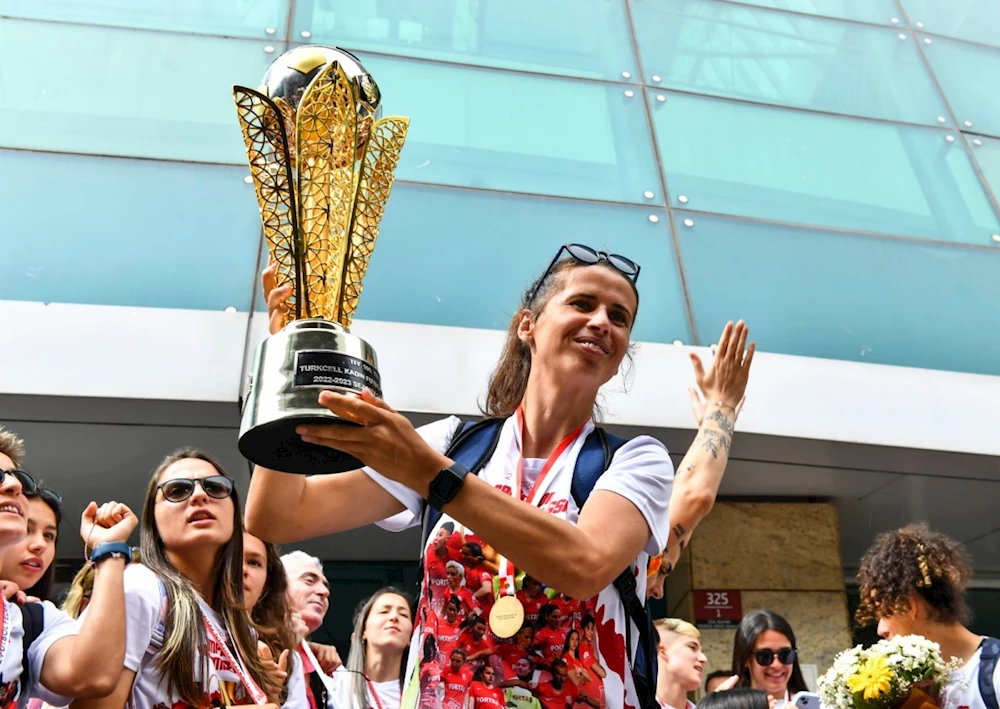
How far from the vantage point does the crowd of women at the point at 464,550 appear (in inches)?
67.7

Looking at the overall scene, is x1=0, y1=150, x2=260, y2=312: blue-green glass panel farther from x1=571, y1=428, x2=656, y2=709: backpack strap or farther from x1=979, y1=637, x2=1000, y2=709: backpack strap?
x1=571, y1=428, x2=656, y2=709: backpack strap

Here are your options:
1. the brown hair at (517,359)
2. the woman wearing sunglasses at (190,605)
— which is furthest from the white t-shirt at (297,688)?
the brown hair at (517,359)

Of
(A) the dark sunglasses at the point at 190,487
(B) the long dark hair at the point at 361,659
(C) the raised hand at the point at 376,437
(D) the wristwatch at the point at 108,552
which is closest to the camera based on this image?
(C) the raised hand at the point at 376,437

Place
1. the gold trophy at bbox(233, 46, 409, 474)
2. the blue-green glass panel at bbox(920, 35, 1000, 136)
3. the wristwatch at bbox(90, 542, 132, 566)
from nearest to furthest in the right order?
the gold trophy at bbox(233, 46, 409, 474) → the wristwatch at bbox(90, 542, 132, 566) → the blue-green glass panel at bbox(920, 35, 1000, 136)

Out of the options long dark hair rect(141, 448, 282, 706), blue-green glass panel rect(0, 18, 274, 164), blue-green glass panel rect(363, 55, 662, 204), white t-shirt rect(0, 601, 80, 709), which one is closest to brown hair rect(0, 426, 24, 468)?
long dark hair rect(141, 448, 282, 706)

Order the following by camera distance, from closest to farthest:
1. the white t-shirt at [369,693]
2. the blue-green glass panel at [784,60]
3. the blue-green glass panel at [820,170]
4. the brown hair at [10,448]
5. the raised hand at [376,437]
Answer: the raised hand at [376,437] < the brown hair at [10,448] < the white t-shirt at [369,693] < the blue-green glass panel at [820,170] < the blue-green glass panel at [784,60]

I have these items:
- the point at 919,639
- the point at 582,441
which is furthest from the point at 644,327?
the point at 582,441

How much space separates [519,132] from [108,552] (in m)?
A: 5.77

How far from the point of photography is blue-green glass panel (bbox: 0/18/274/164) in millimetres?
A: 7223

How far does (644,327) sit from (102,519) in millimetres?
4448

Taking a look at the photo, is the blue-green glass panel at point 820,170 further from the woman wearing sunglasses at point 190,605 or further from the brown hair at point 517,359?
the brown hair at point 517,359

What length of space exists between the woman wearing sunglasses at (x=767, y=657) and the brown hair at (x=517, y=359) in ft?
10.9

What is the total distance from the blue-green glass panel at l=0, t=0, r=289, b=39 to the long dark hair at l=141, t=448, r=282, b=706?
5433mm

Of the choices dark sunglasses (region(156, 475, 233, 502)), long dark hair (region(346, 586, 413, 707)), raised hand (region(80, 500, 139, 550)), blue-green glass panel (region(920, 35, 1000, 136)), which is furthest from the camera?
blue-green glass panel (region(920, 35, 1000, 136))
